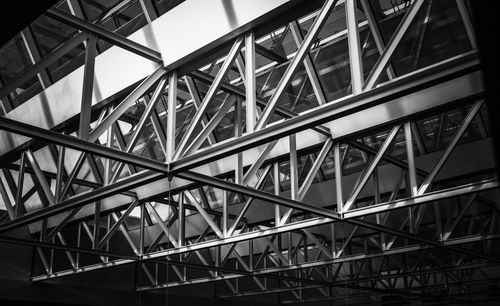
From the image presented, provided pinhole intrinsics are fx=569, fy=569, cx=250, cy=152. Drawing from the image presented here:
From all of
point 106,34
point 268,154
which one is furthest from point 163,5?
point 268,154

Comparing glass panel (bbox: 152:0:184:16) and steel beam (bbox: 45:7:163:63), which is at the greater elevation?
glass panel (bbox: 152:0:184:16)

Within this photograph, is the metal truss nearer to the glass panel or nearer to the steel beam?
the steel beam

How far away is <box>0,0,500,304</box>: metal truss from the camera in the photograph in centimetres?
1000

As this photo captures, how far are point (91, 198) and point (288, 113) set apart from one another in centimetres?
543

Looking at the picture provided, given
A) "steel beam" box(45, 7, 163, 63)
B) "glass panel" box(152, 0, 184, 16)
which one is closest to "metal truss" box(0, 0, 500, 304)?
"steel beam" box(45, 7, 163, 63)

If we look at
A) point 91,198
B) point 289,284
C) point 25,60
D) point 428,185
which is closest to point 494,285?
point 289,284

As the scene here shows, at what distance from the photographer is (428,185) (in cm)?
1375

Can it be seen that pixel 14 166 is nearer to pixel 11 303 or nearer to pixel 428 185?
pixel 11 303

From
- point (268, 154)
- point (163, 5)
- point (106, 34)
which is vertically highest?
point (163, 5)

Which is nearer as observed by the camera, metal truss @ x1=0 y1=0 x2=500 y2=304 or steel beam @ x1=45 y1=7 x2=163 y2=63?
metal truss @ x1=0 y1=0 x2=500 y2=304

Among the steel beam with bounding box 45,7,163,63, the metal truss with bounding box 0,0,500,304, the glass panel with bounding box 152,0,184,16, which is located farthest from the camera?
the glass panel with bounding box 152,0,184,16

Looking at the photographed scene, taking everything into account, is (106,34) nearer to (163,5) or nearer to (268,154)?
(163,5)

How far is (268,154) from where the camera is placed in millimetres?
17156

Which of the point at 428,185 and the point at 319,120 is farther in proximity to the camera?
the point at 428,185
